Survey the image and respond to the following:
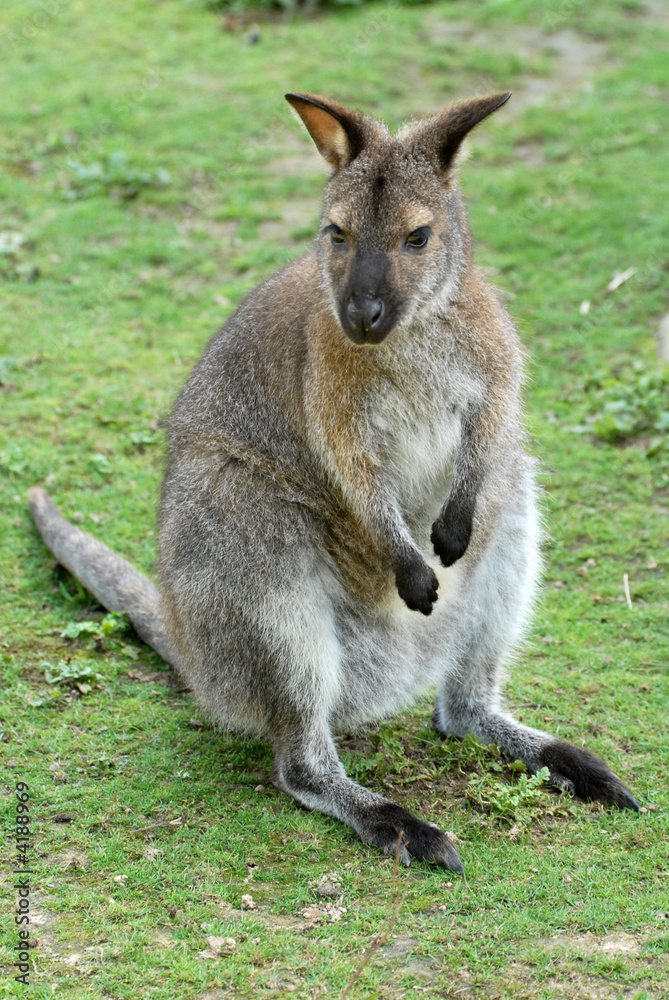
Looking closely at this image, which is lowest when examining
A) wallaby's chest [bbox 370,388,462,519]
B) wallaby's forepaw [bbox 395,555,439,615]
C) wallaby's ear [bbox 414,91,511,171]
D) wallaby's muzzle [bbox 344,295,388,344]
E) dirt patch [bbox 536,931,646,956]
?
dirt patch [bbox 536,931,646,956]

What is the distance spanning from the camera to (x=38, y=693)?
424cm

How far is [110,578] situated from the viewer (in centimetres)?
465

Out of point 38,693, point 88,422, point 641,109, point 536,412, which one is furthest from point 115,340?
point 641,109

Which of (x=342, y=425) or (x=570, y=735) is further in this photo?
(x=570, y=735)

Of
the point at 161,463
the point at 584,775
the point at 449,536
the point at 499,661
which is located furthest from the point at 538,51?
the point at 584,775

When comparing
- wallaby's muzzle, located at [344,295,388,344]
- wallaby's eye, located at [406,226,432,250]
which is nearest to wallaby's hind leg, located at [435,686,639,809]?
wallaby's muzzle, located at [344,295,388,344]

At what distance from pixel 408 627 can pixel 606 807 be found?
885mm

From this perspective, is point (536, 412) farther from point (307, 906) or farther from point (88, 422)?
point (307, 906)

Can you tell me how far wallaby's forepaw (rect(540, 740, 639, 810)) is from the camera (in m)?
3.68

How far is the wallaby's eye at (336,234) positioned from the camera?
11.1 ft

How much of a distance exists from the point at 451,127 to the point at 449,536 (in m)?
1.30

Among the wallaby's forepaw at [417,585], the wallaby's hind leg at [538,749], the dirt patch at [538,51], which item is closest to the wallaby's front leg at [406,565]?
the wallaby's forepaw at [417,585]

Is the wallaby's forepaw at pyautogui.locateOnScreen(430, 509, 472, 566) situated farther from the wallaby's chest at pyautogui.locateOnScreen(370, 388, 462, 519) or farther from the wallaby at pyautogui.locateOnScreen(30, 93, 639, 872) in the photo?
the wallaby's chest at pyautogui.locateOnScreen(370, 388, 462, 519)

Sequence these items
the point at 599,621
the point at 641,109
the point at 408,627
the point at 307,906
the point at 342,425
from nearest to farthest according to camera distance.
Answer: the point at 307,906 → the point at 342,425 → the point at 408,627 → the point at 599,621 → the point at 641,109
